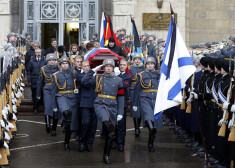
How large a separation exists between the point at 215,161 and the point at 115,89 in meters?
2.14

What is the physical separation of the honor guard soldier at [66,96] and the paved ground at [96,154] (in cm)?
50

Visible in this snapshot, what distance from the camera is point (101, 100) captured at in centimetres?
1035

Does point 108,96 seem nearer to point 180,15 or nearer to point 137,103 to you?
point 137,103

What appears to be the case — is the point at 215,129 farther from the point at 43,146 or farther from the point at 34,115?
the point at 34,115

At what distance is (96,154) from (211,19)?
628 inches

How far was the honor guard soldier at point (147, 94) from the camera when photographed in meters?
11.3

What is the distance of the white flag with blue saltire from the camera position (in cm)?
893

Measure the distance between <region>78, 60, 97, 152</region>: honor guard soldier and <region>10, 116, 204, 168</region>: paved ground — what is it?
0.23m

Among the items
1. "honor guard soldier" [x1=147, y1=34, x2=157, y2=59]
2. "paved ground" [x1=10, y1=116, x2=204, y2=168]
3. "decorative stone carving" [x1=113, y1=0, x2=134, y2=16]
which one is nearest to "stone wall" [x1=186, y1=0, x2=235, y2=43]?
"decorative stone carving" [x1=113, y1=0, x2=134, y2=16]

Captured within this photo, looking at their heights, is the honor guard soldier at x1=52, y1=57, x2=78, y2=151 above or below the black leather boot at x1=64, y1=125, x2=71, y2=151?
above

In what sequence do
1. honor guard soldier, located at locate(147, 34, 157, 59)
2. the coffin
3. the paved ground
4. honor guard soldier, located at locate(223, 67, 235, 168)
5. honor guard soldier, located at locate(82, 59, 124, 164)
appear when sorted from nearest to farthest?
honor guard soldier, located at locate(223, 67, 235, 168), the paved ground, honor guard soldier, located at locate(82, 59, 124, 164), the coffin, honor guard soldier, located at locate(147, 34, 157, 59)

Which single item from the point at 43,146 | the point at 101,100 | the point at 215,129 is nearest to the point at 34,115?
the point at 43,146

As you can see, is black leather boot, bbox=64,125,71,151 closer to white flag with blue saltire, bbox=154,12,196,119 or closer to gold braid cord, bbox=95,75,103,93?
gold braid cord, bbox=95,75,103,93

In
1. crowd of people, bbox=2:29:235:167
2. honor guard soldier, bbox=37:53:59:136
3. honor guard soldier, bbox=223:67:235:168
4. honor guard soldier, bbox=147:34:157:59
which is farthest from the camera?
honor guard soldier, bbox=147:34:157:59
